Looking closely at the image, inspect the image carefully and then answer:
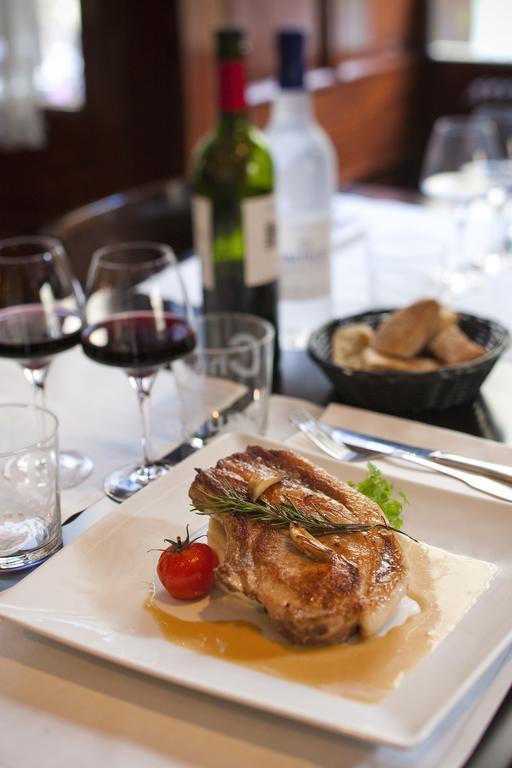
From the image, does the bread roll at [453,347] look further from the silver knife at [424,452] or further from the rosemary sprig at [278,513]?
the rosemary sprig at [278,513]

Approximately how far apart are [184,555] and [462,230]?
130 cm

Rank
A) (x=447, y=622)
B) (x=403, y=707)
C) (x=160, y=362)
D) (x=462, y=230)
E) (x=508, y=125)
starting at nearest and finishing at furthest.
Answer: (x=403, y=707) → (x=447, y=622) → (x=160, y=362) → (x=462, y=230) → (x=508, y=125)

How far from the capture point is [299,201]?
5.92 ft

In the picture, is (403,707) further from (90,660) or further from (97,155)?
(97,155)

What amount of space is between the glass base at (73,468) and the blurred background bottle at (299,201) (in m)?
0.52

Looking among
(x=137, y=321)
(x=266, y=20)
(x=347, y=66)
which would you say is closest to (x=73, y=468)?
(x=137, y=321)

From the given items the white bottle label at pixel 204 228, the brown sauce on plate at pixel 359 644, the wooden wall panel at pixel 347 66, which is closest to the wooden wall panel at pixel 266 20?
the wooden wall panel at pixel 347 66

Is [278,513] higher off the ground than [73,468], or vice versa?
[278,513]

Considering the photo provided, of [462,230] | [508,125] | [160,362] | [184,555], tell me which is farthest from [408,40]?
[184,555]

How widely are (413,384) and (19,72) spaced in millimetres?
3335

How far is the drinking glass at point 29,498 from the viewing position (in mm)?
919

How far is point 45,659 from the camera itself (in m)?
0.81

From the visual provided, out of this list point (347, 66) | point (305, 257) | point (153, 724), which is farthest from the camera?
point (347, 66)

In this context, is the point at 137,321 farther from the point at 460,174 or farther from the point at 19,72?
the point at 19,72
